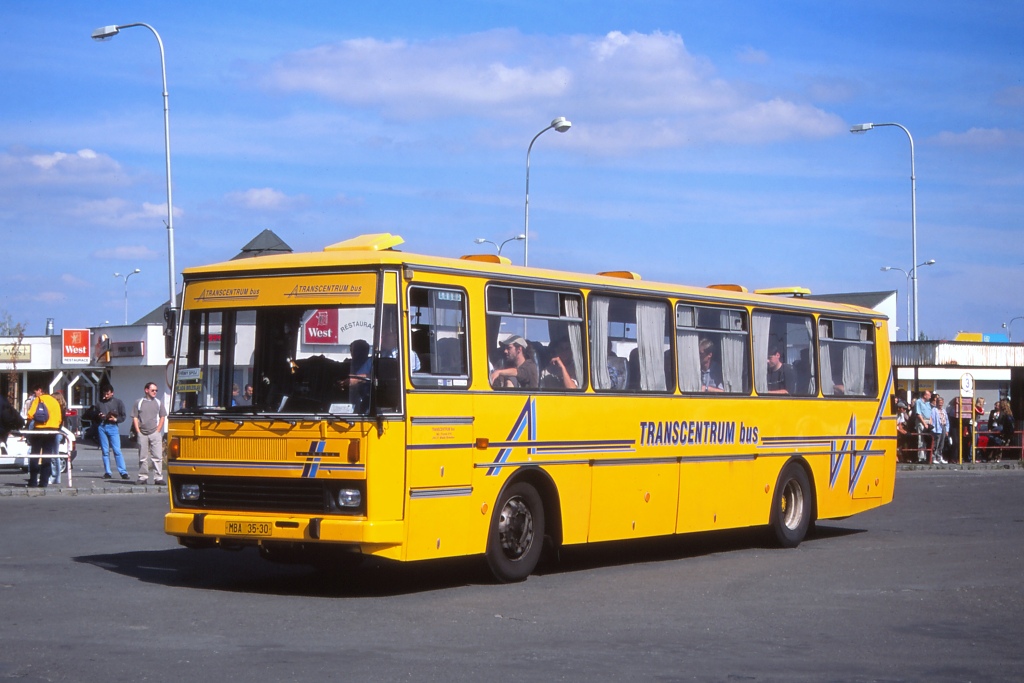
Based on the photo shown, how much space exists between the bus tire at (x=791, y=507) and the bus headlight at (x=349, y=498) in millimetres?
7153

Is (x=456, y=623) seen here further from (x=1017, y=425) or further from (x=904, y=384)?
(x=904, y=384)

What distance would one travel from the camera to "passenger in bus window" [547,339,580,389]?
1417cm

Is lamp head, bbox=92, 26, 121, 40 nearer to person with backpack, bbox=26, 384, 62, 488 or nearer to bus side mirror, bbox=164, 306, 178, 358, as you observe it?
person with backpack, bbox=26, 384, 62, 488

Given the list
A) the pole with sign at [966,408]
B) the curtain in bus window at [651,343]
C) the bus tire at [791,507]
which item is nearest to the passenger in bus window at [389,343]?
the curtain in bus window at [651,343]

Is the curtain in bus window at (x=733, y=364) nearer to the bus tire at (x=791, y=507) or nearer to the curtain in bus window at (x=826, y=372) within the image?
the bus tire at (x=791, y=507)

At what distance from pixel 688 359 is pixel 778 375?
81.3 inches

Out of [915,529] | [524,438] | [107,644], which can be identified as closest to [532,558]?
[524,438]

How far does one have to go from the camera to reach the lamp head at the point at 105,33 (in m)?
33.0

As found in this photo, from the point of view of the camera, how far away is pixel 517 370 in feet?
44.9

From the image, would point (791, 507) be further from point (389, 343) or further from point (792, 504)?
point (389, 343)

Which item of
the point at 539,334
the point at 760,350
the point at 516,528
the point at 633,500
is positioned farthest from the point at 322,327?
Result: the point at 760,350

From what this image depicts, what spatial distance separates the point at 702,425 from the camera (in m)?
16.4

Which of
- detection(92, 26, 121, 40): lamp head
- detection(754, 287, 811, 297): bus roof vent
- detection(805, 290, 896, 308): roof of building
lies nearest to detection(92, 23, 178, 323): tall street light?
detection(92, 26, 121, 40): lamp head

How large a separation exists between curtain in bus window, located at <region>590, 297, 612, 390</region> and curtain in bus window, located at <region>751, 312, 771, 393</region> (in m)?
3.15
